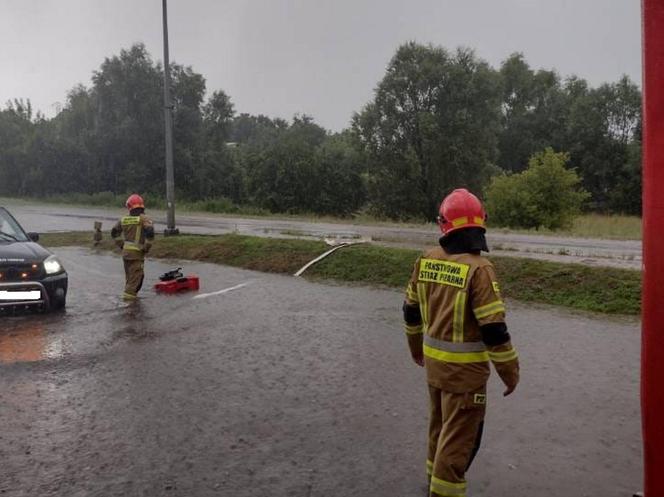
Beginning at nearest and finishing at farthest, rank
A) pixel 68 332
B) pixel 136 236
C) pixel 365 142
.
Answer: pixel 68 332
pixel 136 236
pixel 365 142

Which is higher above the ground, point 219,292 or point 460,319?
point 460,319

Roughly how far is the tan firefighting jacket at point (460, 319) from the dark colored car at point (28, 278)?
275 inches

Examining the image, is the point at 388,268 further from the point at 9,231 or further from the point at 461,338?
the point at 461,338

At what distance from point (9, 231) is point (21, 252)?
108 cm

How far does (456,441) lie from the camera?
11.8 feet

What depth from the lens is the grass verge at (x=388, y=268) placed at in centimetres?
993

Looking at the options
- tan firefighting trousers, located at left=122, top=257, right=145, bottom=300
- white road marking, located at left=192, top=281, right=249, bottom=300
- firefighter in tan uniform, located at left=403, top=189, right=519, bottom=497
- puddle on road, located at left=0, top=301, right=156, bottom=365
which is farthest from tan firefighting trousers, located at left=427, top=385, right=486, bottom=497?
tan firefighting trousers, located at left=122, top=257, right=145, bottom=300

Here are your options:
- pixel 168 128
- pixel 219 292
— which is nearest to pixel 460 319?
pixel 219 292

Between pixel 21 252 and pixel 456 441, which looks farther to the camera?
pixel 21 252

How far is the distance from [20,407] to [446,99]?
3926 cm

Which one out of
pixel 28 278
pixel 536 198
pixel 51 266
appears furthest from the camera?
pixel 536 198

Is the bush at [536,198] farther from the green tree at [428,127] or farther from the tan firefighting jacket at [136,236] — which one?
the tan firefighting jacket at [136,236]

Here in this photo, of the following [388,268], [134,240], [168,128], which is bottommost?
[388,268]

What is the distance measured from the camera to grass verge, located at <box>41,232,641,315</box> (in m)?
9.93
